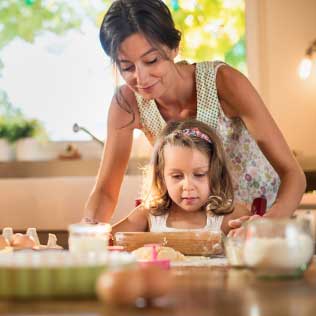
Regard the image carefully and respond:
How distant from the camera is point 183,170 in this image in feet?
8.21

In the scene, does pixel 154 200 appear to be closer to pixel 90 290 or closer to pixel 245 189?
pixel 245 189

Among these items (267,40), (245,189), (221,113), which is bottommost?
(245,189)

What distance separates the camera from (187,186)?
246cm

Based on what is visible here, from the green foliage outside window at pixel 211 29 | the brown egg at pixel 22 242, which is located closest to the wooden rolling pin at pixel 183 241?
the brown egg at pixel 22 242

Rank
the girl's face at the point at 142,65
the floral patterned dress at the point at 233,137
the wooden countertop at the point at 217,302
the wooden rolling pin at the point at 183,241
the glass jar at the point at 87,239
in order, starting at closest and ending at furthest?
the wooden countertop at the point at 217,302, the glass jar at the point at 87,239, the wooden rolling pin at the point at 183,241, the girl's face at the point at 142,65, the floral patterned dress at the point at 233,137

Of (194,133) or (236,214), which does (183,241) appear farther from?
(194,133)

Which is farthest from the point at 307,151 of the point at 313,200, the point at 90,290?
the point at 90,290

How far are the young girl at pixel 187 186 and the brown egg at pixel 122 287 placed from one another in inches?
54.0

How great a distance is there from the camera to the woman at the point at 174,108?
242 centimetres

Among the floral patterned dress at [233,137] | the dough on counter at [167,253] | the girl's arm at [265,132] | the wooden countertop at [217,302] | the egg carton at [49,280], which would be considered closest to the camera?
the wooden countertop at [217,302]

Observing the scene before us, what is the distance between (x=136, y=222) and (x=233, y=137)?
1.44ft

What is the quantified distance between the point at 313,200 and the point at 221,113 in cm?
123

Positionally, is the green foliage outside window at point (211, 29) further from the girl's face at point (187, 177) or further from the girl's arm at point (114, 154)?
the girl's face at point (187, 177)

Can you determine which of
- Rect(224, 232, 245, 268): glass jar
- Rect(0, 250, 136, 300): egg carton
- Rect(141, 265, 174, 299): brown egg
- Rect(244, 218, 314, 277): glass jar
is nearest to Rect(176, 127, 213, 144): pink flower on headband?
Rect(224, 232, 245, 268): glass jar
